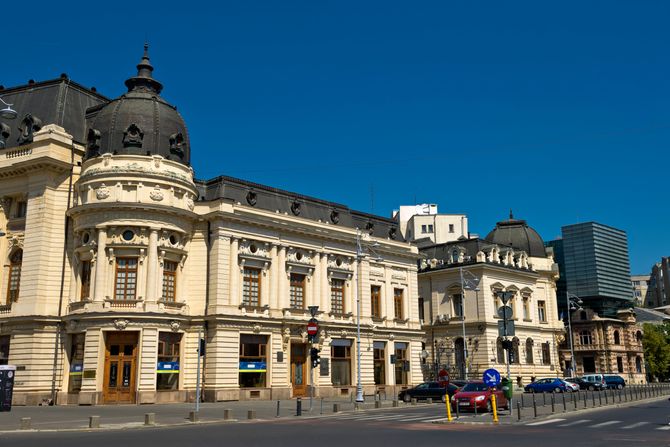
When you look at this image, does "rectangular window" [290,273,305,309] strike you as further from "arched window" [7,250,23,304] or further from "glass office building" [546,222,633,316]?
"glass office building" [546,222,633,316]

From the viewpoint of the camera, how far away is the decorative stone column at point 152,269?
43.6 meters

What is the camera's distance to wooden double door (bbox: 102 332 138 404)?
137 feet

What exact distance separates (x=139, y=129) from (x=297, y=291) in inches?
667

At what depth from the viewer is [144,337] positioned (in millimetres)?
42688

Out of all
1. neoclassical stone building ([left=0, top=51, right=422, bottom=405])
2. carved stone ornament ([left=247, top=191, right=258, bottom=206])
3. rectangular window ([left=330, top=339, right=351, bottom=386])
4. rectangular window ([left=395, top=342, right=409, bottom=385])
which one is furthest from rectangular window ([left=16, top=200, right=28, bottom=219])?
rectangular window ([left=395, top=342, right=409, bottom=385])

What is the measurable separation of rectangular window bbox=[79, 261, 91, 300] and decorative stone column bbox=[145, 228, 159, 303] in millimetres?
3948

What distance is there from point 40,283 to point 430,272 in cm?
4409

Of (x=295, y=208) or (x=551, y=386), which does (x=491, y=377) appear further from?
(x=551, y=386)

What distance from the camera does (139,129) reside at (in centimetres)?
4591

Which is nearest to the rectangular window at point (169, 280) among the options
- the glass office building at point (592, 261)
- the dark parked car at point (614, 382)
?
the dark parked car at point (614, 382)

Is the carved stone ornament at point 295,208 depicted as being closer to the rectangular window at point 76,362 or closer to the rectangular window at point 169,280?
the rectangular window at point 169,280

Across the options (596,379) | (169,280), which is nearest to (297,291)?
(169,280)

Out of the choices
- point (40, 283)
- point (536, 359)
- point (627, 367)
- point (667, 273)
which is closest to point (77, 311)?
point (40, 283)

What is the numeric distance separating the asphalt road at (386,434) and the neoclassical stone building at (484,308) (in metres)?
40.2
